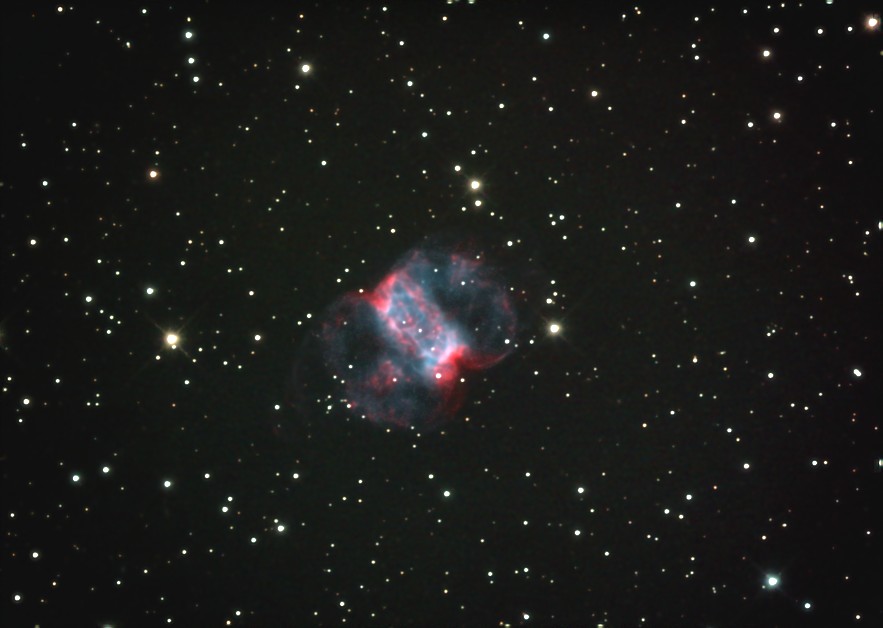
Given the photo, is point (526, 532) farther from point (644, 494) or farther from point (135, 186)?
point (135, 186)

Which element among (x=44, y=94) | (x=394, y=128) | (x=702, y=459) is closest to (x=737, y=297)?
→ (x=702, y=459)

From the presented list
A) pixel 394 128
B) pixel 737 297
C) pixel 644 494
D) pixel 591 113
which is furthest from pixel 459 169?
pixel 644 494

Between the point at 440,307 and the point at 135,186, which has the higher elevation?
the point at 135,186

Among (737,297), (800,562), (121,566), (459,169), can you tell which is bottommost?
(800,562)

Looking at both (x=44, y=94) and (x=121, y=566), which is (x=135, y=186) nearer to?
(x=44, y=94)

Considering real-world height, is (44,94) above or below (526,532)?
above

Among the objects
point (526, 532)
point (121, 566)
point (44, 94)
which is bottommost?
point (526, 532)
